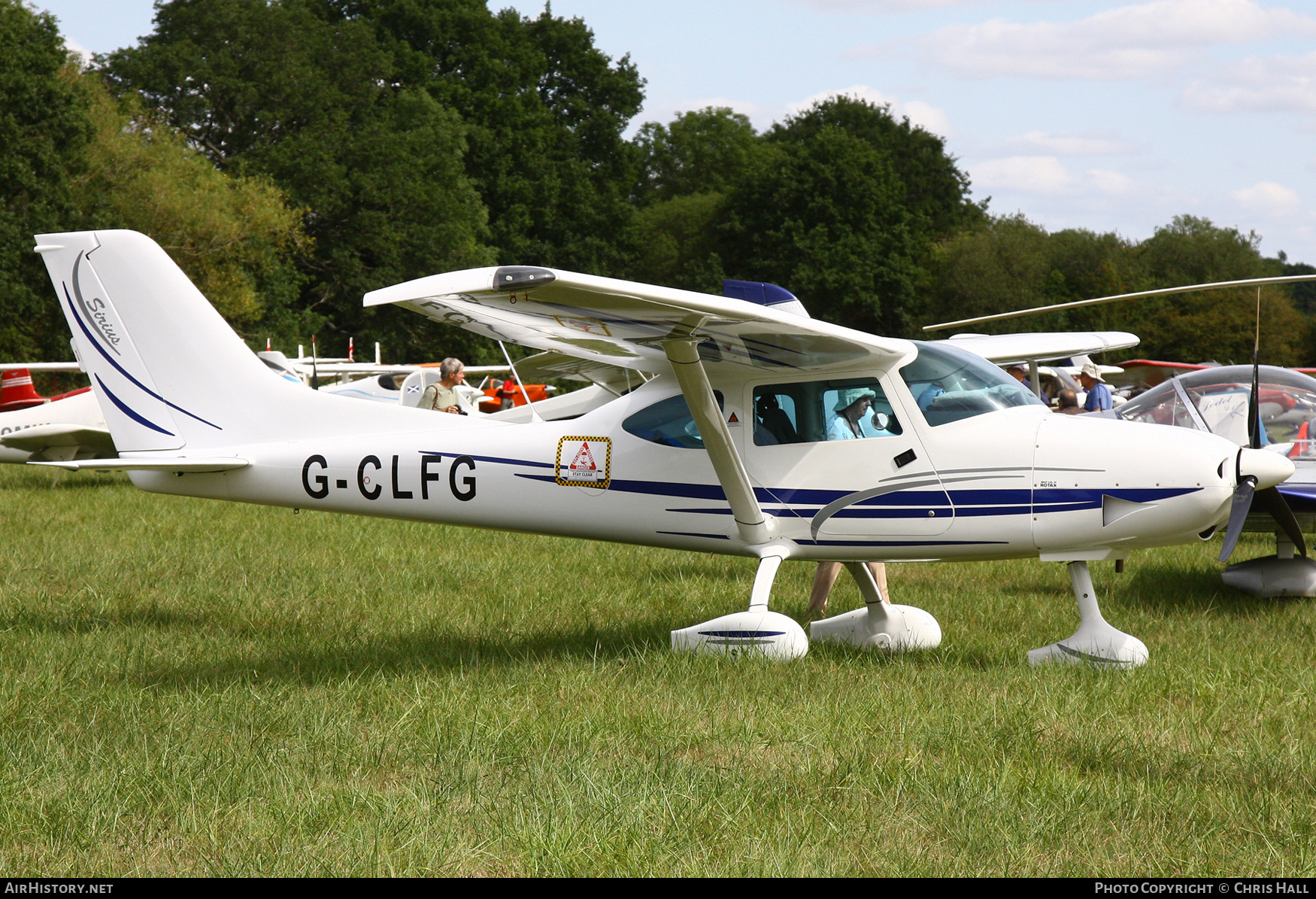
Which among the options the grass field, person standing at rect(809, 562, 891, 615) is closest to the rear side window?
the grass field

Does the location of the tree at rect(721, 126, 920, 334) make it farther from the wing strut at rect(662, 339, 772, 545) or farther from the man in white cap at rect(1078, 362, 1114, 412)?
the wing strut at rect(662, 339, 772, 545)

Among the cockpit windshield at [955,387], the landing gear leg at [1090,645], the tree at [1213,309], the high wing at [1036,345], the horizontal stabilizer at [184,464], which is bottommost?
the landing gear leg at [1090,645]

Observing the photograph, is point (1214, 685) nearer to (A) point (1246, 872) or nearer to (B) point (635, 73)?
(A) point (1246, 872)

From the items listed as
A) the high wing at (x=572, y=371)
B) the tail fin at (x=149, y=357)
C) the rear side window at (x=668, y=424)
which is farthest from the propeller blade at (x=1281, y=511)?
the tail fin at (x=149, y=357)

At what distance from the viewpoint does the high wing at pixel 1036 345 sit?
A: 27.5ft

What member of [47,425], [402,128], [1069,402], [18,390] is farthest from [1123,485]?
[402,128]

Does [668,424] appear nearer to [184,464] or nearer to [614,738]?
[614,738]

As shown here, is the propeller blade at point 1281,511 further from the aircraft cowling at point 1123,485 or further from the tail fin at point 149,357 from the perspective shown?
the tail fin at point 149,357

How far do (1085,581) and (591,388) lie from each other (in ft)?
17.0

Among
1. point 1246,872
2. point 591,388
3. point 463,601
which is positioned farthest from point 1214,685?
point 591,388

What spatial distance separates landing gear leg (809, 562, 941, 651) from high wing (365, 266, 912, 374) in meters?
1.46

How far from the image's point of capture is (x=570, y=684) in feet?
19.0

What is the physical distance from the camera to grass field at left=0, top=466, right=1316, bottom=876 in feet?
11.9

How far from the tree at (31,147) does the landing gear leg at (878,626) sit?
109ft
